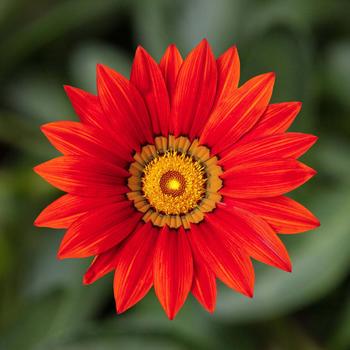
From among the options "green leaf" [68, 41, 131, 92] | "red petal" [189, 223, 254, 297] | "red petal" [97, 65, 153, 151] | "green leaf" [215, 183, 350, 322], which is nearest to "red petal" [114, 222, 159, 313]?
"red petal" [189, 223, 254, 297]

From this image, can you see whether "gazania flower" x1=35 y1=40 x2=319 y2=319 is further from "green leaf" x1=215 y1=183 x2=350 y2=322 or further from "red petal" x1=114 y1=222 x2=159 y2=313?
"green leaf" x1=215 y1=183 x2=350 y2=322

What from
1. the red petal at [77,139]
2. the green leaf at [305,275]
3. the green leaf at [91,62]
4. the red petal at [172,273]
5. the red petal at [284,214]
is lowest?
the green leaf at [305,275]

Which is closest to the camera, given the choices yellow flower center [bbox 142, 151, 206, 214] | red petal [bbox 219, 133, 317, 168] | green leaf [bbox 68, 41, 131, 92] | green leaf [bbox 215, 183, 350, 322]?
red petal [bbox 219, 133, 317, 168]

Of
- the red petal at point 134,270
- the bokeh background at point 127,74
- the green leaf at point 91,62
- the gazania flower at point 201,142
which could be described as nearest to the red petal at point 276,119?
the gazania flower at point 201,142

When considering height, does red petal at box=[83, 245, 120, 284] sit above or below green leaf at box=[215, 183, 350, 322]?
above

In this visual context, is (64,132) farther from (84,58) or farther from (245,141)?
(84,58)

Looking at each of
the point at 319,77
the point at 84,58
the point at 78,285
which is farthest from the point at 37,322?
the point at 319,77

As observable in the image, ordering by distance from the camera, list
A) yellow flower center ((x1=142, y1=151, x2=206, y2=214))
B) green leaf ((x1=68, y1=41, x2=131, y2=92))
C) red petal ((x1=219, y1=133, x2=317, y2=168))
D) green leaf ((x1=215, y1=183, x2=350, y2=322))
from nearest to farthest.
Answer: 1. red petal ((x1=219, y1=133, x2=317, y2=168))
2. yellow flower center ((x1=142, y1=151, x2=206, y2=214))
3. green leaf ((x1=215, y1=183, x2=350, y2=322))
4. green leaf ((x1=68, y1=41, x2=131, y2=92))

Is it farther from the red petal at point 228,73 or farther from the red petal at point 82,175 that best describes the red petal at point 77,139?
the red petal at point 228,73
